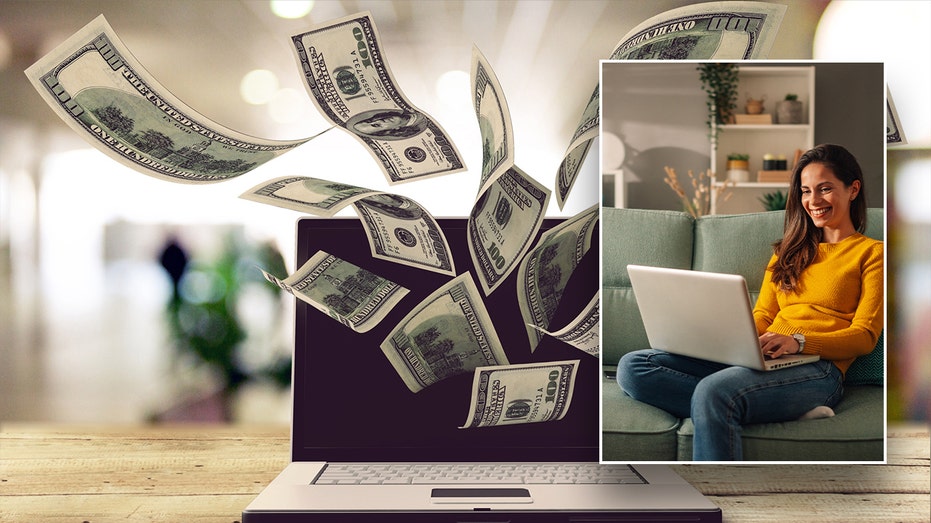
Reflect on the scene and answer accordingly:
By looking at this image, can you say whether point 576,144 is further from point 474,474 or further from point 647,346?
point 474,474

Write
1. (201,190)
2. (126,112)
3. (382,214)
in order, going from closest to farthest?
(126,112) < (382,214) < (201,190)

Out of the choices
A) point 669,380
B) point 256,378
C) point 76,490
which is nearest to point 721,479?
point 669,380

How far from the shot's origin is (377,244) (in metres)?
0.66

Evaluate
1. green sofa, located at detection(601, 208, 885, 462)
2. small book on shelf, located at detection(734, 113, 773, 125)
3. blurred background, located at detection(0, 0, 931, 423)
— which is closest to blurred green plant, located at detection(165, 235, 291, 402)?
blurred background, located at detection(0, 0, 931, 423)

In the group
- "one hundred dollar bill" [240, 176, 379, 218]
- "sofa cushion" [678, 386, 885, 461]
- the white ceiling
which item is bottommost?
"sofa cushion" [678, 386, 885, 461]

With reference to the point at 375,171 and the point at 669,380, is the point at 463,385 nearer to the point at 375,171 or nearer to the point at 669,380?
the point at 669,380

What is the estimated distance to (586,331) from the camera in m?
0.64

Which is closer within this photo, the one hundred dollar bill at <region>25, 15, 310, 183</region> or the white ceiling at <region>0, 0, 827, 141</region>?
the one hundred dollar bill at <region>25, 15, 310, 183</region>

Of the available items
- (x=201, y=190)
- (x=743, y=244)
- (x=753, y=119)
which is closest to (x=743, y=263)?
(x=743, y=244)

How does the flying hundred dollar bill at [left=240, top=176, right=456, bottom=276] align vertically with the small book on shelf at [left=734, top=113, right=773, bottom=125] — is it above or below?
below

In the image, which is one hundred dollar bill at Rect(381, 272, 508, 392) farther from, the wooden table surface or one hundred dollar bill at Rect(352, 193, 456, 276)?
the wooden table surface

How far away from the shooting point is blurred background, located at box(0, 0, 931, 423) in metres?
1.02

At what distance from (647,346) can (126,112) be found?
0.48 metres

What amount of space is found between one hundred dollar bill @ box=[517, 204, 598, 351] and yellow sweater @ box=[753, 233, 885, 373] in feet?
0.55
